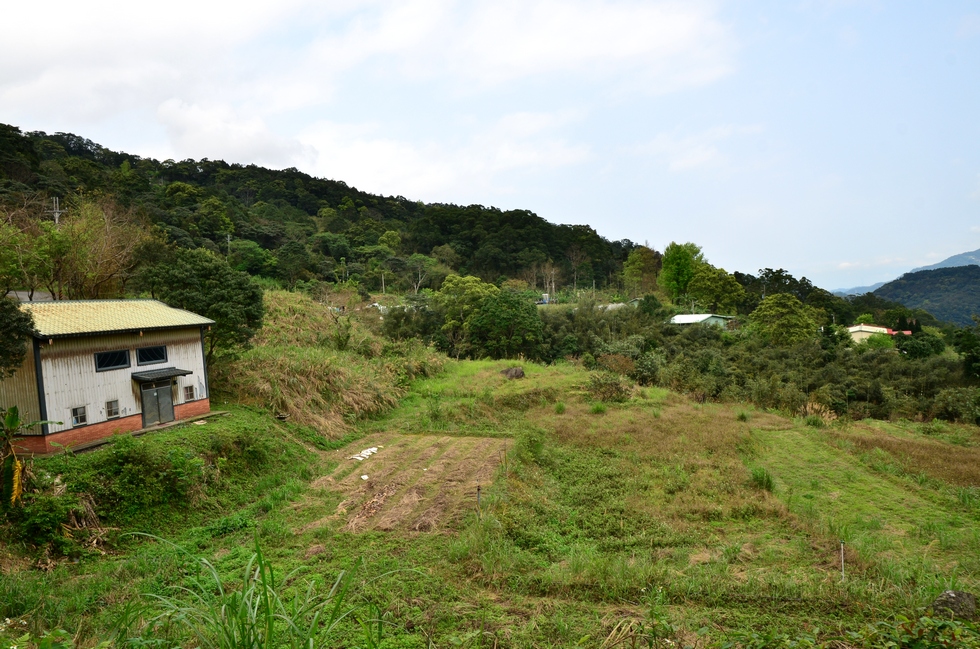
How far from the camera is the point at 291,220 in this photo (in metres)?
60.2

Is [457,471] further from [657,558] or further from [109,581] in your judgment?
[109,581]

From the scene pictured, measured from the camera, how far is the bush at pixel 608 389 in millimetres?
20156

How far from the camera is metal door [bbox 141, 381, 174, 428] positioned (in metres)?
12.0

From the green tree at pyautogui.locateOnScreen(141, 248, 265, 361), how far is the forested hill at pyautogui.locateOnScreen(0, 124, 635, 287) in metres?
17.8

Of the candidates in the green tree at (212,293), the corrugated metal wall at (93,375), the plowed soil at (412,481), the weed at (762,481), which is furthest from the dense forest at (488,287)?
the weed at (762,481)

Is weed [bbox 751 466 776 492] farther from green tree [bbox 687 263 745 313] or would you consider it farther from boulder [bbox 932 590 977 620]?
green tree [bbox 687 263 745 313]

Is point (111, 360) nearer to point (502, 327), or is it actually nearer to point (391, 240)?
point (502, 327)

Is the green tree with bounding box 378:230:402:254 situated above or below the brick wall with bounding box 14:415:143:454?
above

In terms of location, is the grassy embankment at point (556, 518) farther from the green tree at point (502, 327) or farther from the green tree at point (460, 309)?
the green tree at point (460, 309)

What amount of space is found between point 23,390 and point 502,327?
21.2 meters

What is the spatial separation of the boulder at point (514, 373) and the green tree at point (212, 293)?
10826 mm

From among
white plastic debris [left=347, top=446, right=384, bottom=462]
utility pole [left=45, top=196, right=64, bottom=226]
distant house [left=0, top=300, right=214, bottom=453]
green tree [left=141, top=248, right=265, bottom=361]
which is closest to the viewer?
distant house [left=0, top=300, right=214, bottom=453]

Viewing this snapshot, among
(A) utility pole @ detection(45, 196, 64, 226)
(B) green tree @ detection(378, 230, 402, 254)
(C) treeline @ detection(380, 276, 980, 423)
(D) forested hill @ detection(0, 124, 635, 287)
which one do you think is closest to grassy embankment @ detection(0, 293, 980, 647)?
(C) treeline @ detection(380, 276, 980, 423)

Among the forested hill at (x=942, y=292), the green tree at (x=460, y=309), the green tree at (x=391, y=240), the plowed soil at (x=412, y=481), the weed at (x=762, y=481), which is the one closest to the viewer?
the plowed soil at (x=412, y=481)
